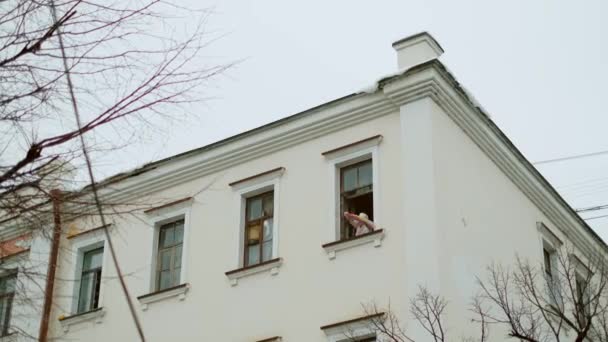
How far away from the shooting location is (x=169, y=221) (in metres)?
20.9

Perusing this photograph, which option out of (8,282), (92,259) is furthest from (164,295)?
(8,282)

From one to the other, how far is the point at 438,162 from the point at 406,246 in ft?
5.45

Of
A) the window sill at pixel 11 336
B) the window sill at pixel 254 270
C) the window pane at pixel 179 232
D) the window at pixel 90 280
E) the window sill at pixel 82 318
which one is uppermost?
the window pane at pixel 179 232

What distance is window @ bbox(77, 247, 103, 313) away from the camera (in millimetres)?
21250

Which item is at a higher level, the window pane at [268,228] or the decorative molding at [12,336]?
the window pane at [268,228]

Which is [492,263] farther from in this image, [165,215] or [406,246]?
[165,215]

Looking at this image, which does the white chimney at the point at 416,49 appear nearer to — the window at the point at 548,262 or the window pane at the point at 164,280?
the window at the point at 548,262

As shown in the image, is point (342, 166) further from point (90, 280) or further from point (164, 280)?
point (90, 280)

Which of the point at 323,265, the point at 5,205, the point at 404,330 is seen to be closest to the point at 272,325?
the point at 323,265

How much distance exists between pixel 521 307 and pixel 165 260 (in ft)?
22.8

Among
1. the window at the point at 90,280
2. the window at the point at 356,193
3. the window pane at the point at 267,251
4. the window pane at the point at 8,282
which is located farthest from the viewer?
the window at the point at 90,280

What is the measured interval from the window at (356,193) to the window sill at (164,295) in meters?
3.41

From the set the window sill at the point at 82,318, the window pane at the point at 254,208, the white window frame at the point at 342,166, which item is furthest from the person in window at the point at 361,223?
the window sill at the point at 82,318

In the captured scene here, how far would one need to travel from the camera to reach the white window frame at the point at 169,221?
2005 centimetres
